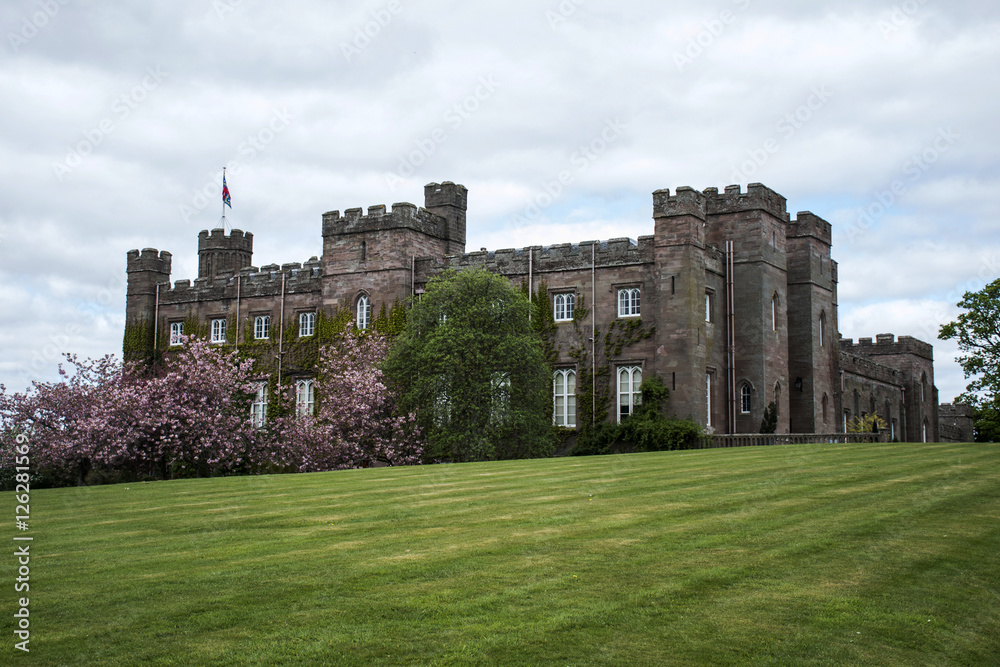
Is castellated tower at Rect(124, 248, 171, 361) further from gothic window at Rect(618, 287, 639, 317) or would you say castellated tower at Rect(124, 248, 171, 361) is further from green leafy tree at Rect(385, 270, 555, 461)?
gothic window at Rect(618, 287, 639, 317)

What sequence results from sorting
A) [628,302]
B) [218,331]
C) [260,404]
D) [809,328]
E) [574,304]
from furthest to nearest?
1. [218,331]
2. [260,404]
3. [809,328]
4. [574,304]
5. [628,302]

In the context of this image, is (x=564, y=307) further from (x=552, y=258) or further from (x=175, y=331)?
(x=175, y=331)

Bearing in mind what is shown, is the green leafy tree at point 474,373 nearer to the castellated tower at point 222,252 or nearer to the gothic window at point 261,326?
the gothic window at point 261,326

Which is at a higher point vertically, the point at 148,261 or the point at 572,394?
the point at 148,261

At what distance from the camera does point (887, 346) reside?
5912 cm

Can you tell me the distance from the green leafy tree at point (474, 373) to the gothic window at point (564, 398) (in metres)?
2.55

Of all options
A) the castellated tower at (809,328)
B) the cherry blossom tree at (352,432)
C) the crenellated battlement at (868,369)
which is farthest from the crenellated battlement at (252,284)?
the crenellated battlement at (868,369)

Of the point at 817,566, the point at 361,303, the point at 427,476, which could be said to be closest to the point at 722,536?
the point at 817,566

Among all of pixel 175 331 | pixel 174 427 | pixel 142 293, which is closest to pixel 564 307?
pixel 174 427

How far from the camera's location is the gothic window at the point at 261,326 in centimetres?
4544

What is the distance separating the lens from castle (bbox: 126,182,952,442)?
121 feet

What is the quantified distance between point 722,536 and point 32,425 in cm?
2868

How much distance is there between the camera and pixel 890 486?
1625 cm

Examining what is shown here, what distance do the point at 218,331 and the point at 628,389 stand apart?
67.8 ft
